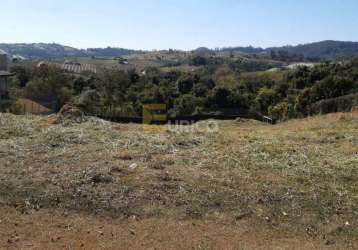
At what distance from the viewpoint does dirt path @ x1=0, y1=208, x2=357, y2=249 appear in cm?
485

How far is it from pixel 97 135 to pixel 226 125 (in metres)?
4.97

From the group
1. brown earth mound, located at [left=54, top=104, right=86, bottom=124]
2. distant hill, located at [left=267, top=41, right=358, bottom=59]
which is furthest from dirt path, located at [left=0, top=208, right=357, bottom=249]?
distant hill, located at [left=267, top=41, right=358, bottom=59]

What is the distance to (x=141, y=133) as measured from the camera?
10266mm

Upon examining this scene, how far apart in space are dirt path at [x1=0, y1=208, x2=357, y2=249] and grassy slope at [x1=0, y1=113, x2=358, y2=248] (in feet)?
0.59

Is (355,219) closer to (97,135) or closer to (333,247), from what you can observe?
(333,247)

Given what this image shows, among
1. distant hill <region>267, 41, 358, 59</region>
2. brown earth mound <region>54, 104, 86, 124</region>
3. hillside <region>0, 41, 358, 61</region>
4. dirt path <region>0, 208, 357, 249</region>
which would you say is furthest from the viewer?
distant hill <region>267, 41, 358, 59</region>

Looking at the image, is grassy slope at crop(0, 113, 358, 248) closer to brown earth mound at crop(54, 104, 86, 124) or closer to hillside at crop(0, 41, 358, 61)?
brown earth mound at crop(54, 104, 86, 124)

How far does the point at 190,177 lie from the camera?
6.75m

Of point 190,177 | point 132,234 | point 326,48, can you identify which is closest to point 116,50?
point 326,48

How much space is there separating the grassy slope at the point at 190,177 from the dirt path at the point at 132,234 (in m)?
0.18

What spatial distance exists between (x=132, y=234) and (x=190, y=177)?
1843mm

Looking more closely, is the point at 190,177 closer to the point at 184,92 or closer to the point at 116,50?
the point at 184,92

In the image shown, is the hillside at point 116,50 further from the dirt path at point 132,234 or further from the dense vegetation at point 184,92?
the dirt path at point 132,234

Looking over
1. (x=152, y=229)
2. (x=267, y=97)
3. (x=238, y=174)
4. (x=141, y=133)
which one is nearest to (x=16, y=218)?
(x=152, y=229)
